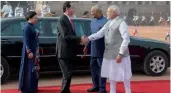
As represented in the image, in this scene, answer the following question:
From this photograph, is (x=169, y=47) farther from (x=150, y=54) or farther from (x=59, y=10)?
(x=59, y=10)

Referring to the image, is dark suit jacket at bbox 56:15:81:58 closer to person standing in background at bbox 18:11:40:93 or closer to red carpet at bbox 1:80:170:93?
person standing in background at bbox 18:11:40:93

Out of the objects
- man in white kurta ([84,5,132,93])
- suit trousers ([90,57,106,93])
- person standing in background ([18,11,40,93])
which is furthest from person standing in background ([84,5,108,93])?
person standing in background ([18,11,40,93])

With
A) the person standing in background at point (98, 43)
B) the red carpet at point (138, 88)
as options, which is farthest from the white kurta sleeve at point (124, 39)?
the red carpet at point (138, 88)

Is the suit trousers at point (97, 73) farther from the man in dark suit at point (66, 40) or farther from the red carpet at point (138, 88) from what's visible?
the man in dark suit at point (66, 40)

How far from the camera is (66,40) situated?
6719 millimetres

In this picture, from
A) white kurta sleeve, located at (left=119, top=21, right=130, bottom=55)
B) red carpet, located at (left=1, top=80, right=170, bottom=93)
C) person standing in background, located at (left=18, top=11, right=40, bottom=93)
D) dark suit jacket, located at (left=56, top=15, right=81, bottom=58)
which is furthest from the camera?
red carpet, located at (left=1, top=80, right=170, bottom=93)

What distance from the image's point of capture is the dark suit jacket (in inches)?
262

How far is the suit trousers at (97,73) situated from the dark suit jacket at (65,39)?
0.57m

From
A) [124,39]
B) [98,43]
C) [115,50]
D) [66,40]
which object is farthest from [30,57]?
[124,39]

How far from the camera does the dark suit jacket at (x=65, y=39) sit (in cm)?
666

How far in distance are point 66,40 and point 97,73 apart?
3.49ft

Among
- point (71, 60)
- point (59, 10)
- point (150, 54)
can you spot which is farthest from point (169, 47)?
point (59, 10)

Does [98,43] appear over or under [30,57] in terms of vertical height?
over

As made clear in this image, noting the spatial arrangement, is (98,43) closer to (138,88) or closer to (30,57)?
(30,57)
